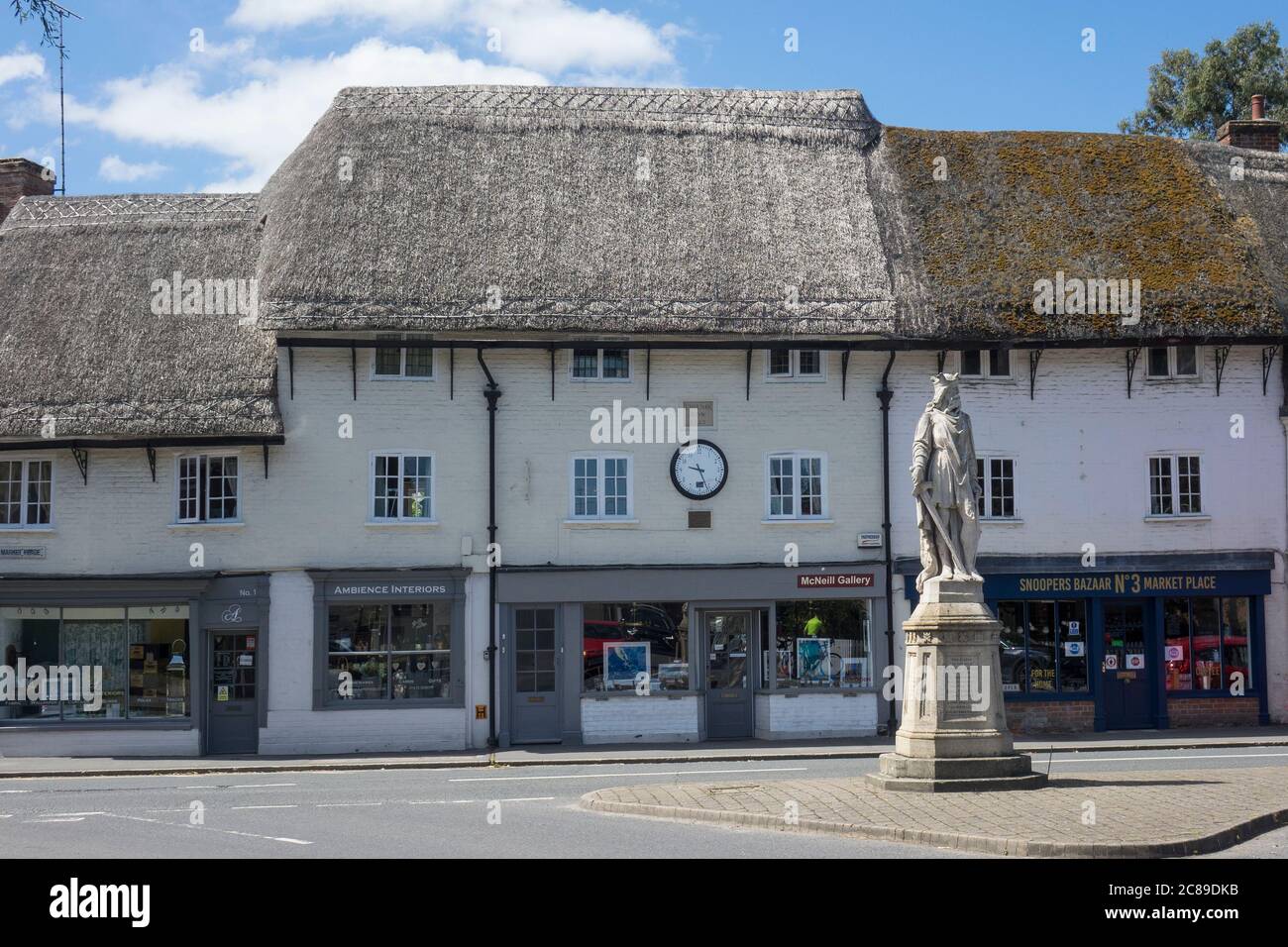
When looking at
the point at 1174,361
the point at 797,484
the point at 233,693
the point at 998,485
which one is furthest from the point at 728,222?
the point at 233,693

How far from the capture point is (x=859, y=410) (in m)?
27.9

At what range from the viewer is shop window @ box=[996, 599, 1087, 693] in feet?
91.2

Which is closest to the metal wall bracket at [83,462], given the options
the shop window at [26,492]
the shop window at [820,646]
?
the shop window at [26,492]

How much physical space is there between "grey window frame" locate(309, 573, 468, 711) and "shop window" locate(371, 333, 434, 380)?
369 centimetres

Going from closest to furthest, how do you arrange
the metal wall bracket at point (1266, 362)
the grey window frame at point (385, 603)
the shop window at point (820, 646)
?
the grey window frame at point (385, 603) < the shop window at point (820, 646) < the metal wall bracket at point (1266, 362)

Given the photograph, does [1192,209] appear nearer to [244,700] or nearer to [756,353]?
[756,353]

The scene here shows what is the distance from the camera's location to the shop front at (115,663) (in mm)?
26266

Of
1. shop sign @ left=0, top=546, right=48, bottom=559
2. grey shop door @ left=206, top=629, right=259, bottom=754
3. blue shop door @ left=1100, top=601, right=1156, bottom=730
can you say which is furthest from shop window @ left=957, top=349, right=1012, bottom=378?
shop sign @ left=0, top=546, right=48, bottom=559

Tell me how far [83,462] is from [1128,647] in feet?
64.4

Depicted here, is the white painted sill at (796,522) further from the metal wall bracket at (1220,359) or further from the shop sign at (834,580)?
the metal wall bracket at (1220,359)

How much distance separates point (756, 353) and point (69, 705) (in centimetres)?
1399

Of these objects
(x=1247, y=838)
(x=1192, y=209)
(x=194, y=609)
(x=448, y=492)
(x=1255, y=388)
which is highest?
(x=1192, y=209)

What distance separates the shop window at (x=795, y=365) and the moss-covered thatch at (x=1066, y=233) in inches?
78.2
